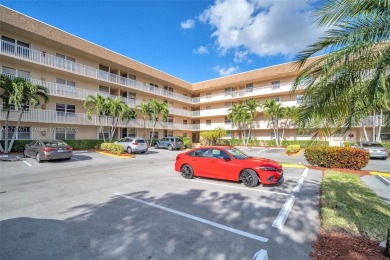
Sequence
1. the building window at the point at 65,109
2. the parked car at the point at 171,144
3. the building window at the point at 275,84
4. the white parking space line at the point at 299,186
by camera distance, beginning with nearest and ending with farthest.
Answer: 1. the white parking space line at the point at 299,186
2. the building window at the point at 65,109
3. the parked car at the point at 171,144
4. the building window at the point at 275,84

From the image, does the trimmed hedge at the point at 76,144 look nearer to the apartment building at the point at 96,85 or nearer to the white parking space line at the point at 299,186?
the apartment building at the point at 96,85

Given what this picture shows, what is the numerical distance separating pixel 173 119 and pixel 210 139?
8.22 m

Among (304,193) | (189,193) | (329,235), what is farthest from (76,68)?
(329,235)

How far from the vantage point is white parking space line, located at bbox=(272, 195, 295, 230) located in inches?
175

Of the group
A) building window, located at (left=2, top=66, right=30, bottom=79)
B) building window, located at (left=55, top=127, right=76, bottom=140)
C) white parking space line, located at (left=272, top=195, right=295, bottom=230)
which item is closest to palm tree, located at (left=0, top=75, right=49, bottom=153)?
building window, located at (left=2, top=66, right=30, bottom=79)

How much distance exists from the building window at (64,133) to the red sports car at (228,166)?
681 inches

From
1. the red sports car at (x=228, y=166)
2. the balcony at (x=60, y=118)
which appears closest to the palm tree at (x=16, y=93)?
the balcony at (x=60, y=118)

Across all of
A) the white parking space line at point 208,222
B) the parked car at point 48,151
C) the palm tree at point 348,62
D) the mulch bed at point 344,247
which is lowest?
the white parking space line at point 208,222

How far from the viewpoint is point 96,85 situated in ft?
81.9

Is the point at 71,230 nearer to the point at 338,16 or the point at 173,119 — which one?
the point at 338,16

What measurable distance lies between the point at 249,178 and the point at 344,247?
4.06 m

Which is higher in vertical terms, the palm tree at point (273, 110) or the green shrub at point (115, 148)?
the palm tree at point (273, 110)

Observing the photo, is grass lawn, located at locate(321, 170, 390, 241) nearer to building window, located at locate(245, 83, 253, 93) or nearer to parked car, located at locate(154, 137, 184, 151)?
parked car, located at locate(154, 137, 184, 151)

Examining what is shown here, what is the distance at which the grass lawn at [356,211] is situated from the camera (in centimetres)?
420
